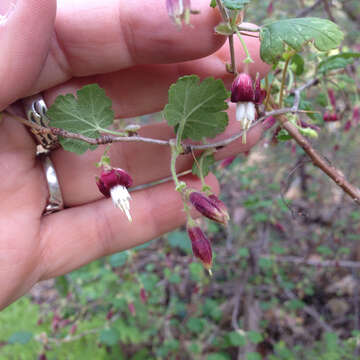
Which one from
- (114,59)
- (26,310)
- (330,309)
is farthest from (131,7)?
(330,309)

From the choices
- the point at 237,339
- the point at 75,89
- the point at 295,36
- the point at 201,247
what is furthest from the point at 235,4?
the point at 237,339

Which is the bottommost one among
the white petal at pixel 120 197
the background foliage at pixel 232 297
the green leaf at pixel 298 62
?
the background foliage at pixel 232 297

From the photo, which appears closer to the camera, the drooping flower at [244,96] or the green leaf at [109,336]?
the drooping flower at [244,96]

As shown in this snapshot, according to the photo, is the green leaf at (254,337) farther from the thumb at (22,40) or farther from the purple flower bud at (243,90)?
the thumb at (22,40)

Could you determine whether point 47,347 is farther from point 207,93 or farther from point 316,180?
point 316,180

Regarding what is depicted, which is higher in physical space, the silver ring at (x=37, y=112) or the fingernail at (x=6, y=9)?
the fingernail at (x=6, y=9)

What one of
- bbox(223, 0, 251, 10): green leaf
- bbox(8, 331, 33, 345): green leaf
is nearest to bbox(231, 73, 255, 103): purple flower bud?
bbox(223, 0, 251, 10): green leaf

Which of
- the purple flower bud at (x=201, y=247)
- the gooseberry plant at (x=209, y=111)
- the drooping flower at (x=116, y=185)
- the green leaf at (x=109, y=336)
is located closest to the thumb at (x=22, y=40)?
the gooseberry plant at (x=209, y=111)

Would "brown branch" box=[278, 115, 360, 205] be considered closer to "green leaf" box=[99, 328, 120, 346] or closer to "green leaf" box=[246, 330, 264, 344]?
"green leaf" box=[246, 330, 264, 344]

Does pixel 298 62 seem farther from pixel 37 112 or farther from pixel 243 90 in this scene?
pixel 37 112
